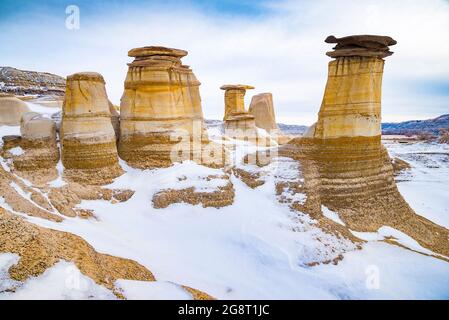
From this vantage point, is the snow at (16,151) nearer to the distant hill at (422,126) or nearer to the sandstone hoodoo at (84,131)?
the sandstone hoodoo at (84,131)

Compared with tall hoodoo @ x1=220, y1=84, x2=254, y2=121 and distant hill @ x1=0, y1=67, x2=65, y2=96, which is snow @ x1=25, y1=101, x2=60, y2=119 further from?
tall hoodoo @ x1=220, y1=84, x2=254, y2=121

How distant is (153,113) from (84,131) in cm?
296

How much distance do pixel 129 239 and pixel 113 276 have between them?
3341 mm

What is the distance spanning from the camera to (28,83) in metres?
24.9

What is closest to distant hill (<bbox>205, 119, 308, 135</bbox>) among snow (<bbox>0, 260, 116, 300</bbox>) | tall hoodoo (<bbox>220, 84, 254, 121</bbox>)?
tall hoodoo (<bbox>220, 84, 254, 121</bbox>)

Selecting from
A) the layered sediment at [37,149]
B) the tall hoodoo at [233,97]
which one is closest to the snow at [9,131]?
the layered sediment at [37,149]

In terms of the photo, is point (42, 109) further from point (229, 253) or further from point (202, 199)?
point (229, 253)

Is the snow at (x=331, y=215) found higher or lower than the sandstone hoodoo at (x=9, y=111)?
lower

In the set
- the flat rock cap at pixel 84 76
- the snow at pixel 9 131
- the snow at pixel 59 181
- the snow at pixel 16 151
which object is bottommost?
the snow at pixel 59 181

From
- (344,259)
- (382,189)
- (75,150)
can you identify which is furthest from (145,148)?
(382,189)

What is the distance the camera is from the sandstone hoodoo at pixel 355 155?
531 inches

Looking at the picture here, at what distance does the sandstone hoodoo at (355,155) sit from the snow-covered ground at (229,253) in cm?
85

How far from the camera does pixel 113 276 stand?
7.66m

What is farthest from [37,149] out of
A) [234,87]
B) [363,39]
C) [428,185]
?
[428,185]
